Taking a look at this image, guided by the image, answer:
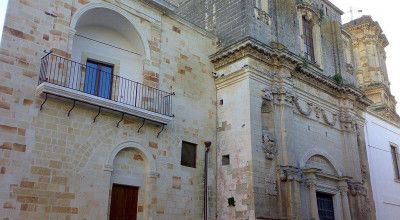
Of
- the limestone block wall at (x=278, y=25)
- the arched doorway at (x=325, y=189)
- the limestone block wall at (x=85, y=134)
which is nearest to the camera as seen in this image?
the limestone block wall at (x=85, y=134)

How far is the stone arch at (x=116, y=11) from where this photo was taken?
35.8 ft

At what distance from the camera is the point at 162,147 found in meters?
11.9

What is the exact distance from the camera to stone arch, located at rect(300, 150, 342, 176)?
14133 mm

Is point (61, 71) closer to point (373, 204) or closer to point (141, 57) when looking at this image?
point (141, 57)

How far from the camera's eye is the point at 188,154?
41.6 ft

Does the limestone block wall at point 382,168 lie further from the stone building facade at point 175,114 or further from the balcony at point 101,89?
the balcony at point 101,89

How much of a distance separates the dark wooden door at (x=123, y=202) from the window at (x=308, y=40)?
9.43 m

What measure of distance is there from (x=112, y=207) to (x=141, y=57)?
464 centimetres

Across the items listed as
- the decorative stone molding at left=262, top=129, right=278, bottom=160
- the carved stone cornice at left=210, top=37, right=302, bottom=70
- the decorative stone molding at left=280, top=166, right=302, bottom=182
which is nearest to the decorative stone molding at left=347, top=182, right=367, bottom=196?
the decorative stone molding at left=280, top=166, right=302, bottom=182

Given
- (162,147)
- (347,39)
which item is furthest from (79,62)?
(347,39)

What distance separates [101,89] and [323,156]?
8.56 metres

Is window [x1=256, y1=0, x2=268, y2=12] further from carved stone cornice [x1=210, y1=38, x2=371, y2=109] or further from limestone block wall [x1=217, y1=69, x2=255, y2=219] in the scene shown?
limestone block wall [x1=217, y1=69, x2=255, y2=219]

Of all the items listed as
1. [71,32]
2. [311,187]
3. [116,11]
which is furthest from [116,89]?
[311,187]

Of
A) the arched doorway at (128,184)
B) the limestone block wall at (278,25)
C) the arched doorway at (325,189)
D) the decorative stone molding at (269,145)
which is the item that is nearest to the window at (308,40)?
the limestone block wall at (278,25)
